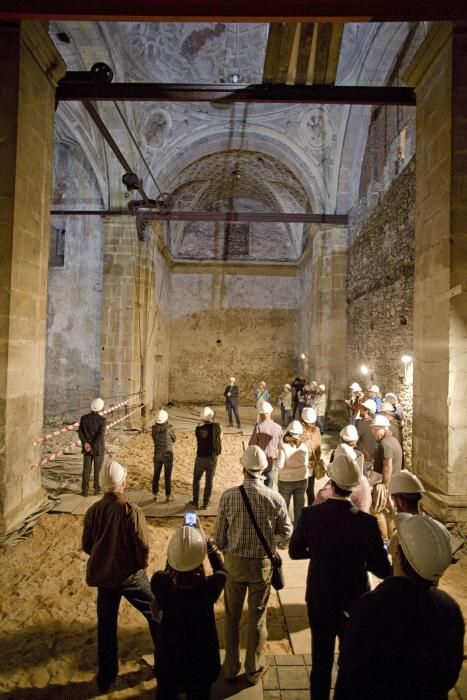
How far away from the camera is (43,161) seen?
568 centimetres

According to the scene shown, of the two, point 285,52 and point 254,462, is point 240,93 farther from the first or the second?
point 254,462

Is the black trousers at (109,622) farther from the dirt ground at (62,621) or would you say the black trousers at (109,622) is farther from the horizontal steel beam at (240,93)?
the horizontal steel beam at (240,93)

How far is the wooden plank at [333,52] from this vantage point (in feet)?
18.6

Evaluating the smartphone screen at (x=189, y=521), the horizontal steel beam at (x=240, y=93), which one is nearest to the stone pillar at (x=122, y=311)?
the horizontal steel beam at (x=240, y=93)

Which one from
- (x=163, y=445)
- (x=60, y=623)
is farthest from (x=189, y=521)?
(x=163, y=445)

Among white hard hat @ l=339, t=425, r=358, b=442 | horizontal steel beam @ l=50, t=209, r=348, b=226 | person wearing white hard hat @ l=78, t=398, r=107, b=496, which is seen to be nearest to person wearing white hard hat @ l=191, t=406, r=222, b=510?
person wearing white hard hat @ l=78, t=398, r=107, b=496

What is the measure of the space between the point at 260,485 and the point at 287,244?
17.3 m

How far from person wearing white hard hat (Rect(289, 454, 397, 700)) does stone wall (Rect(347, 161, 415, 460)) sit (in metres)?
5.79

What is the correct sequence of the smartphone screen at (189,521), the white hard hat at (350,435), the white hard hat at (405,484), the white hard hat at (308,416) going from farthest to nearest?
Result: 1. the white hard hat at (308,416)
2. the white hard hat at (350,435)
3. the white hard hat at (405,484)
4. the smartphone screen at (189,521)

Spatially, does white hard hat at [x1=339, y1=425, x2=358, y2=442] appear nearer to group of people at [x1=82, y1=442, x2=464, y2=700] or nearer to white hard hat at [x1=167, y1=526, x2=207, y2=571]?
group of people at [x1=82, y1=442, x2=464, y2=700]

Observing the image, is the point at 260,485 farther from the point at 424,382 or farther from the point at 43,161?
the point at 43,161

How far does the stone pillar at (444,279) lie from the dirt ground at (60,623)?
265 cm

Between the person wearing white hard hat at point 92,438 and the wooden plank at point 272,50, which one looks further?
the person wearing white hard hat at point 92,438

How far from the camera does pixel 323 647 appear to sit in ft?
8.04
